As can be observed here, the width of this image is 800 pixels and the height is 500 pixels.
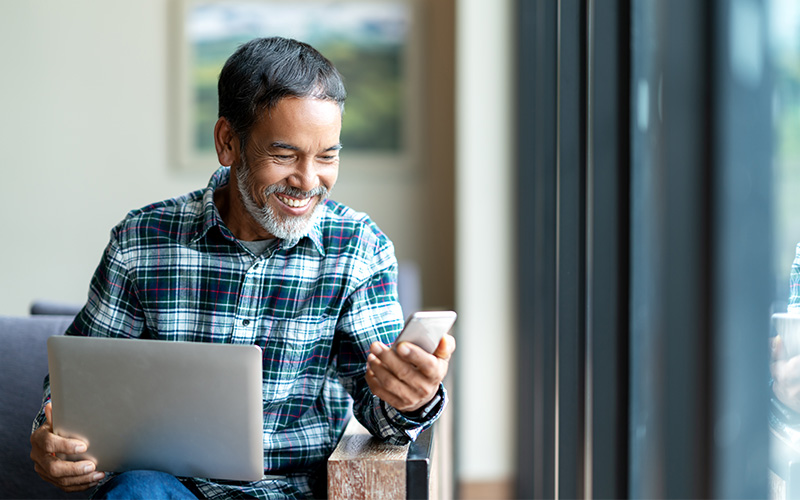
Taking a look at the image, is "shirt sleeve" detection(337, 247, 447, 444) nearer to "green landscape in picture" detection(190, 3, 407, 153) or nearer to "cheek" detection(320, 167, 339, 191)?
"cheek" detection(320, 167, 339, 191)

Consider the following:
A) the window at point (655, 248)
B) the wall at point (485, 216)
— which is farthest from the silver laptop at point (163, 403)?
the wall at point (485, 216)

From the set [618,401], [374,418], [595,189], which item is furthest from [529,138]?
[374,418]

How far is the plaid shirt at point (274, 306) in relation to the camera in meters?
1.37

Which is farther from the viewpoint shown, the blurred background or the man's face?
the blurred background

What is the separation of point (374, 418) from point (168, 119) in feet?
8.42

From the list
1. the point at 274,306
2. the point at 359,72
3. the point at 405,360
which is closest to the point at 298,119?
the point at 274,306

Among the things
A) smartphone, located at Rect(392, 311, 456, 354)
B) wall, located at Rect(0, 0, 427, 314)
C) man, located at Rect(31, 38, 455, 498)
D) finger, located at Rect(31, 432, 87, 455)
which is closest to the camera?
smartphone, located at Rect(392, 311, 456, 354)

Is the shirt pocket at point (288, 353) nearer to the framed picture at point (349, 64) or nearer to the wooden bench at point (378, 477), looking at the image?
the wooden bench at point (378, 477)

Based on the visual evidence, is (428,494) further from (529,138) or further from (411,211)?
(411,211)

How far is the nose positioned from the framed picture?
7.19 ft

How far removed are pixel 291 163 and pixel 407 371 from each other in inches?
16.1

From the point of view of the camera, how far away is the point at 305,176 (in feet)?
4.29

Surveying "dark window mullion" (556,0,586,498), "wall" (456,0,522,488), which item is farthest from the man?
"wall" (456,0,522,488)

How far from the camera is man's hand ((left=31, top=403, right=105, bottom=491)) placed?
121 centimetres
